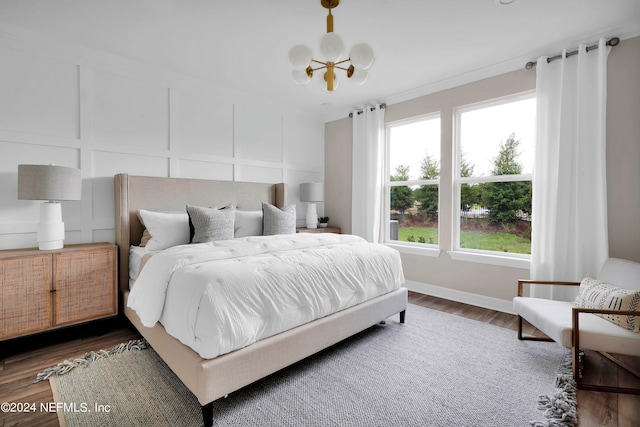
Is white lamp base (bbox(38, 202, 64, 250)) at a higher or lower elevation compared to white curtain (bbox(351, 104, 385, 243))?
lower

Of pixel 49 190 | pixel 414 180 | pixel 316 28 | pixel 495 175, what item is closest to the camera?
pixel 49 190

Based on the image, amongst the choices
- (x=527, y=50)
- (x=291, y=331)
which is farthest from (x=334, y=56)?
(x=527, y=50)

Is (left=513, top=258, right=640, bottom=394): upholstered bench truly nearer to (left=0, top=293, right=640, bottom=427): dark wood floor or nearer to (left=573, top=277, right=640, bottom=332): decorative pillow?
(left=573, top=277, right=640, bottom=332): decorative pillow

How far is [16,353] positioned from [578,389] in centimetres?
406

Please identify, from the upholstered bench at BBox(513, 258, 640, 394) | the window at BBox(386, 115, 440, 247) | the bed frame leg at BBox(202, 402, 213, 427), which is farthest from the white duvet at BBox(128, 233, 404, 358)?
the window at BBox(386, 115, 440, 247)

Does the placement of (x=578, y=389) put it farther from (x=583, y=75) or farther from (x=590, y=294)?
(x=583, y=75)

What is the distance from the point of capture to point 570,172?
291cm

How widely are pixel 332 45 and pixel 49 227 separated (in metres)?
2.67

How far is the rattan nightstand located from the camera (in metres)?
2.31

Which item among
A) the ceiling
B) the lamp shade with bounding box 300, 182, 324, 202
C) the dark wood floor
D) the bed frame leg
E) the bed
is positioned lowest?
the dark wood floor

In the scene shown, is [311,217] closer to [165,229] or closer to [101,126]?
[165,229]

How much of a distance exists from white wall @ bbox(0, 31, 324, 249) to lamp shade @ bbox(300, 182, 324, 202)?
30.5 inches

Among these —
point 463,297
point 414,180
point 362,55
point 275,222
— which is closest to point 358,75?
point 362,55

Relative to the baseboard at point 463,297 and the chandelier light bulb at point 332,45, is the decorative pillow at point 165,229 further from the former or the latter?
the baseboard at point 463,297
